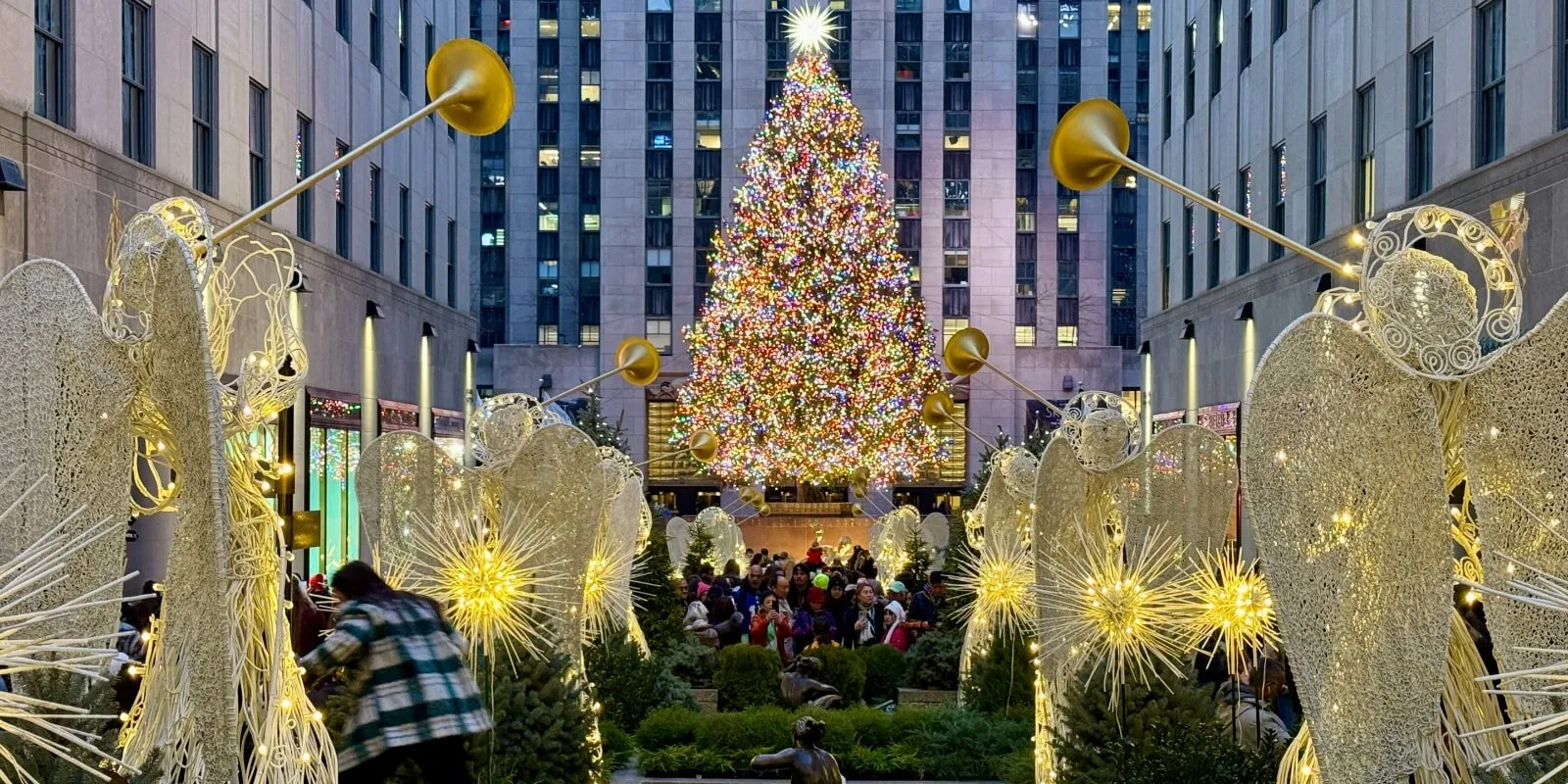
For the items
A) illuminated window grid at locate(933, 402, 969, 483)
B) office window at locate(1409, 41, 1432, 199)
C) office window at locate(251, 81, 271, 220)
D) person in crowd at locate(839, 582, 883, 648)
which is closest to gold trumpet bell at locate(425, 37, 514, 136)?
person in crowd at locate(839, 582, 883, 648)

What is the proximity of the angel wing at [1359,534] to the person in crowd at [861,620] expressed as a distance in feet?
49.5

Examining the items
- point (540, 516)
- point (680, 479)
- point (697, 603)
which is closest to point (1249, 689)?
point (540, 516)

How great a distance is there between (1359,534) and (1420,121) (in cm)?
1793

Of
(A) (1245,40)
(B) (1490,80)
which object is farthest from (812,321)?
(B) (1490,80)

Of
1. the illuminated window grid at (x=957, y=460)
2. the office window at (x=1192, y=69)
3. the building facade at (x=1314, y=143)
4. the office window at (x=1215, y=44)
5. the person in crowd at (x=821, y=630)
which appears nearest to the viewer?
the building facade at (x=1314, y=143)

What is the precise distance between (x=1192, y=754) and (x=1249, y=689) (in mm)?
3131

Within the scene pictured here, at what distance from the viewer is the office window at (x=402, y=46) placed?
108 feet

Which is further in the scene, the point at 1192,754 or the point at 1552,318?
the point at 1192,754

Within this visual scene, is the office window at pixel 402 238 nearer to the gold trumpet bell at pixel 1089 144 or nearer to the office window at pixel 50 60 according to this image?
the office window at pixel 50 60

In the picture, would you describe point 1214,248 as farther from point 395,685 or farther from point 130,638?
point 395,685

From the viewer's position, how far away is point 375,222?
30891 millimetres

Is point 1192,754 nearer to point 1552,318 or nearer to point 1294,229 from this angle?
point 1552,318

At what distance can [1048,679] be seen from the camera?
1074cm

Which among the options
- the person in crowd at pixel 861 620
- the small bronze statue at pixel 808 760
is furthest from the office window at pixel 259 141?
the small bronze statue at pixel 808 760
